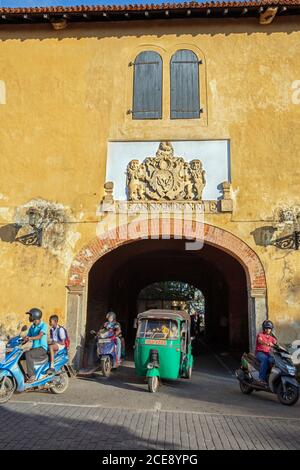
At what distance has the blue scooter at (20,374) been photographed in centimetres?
703

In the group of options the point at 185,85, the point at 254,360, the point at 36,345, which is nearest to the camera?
the point at 36,345

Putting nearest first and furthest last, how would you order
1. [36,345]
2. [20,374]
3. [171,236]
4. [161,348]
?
1. [20,374]
2. [36,345]
3. [161,348]
4. [171,236]

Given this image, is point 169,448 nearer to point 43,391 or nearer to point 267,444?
point 267,444

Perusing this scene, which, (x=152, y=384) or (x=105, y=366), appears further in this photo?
(x=105, y=366)

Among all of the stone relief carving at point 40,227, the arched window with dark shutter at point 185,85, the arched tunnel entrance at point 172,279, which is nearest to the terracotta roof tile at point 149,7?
→ the arched window with dark shutter at point 185,85

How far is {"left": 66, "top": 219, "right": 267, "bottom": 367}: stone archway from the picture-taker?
10.2m

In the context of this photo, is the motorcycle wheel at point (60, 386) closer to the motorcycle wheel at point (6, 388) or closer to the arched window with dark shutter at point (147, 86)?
the motorcycle wheel at point (6, 388)

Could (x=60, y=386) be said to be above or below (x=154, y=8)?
→ below

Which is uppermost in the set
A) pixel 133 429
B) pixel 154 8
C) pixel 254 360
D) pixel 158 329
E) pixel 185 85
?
pixel 154 8

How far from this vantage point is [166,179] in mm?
10984

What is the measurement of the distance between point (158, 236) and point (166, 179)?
1.50 metres

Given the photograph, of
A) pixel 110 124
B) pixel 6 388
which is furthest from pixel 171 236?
pixel 6 388

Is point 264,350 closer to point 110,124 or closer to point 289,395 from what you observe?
point 289,395
